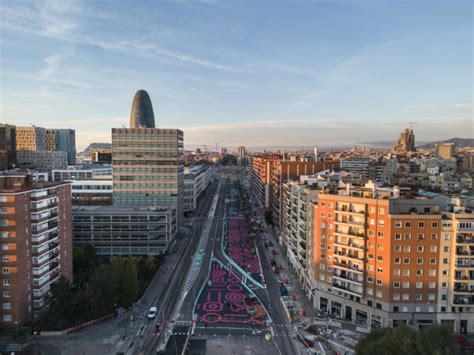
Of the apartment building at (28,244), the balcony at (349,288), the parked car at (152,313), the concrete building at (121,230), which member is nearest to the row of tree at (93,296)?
the apartment building at (28,244)

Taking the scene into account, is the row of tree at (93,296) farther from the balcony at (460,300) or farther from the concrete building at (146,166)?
the balcony at (460,300)

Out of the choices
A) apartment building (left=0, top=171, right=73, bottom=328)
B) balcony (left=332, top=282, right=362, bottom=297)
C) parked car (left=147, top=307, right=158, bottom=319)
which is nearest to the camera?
apartment building (left=0, top=171, right=73, bottom=328)

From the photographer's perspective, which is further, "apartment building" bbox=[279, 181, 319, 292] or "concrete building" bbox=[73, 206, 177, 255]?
"concrete building" bbox=[73, 206, 177, 255]

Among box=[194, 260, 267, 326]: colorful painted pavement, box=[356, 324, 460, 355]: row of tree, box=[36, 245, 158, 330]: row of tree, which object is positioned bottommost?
box=[194, 260, 267, 326]: colorful painted pavement

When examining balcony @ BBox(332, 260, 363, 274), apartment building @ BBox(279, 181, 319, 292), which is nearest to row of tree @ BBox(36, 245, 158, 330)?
apartment building @ BBox(279, 181, 319, 292)

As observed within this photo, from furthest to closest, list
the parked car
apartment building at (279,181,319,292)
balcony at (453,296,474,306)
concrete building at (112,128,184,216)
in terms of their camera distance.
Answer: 1. concrete building at (112,128,184,216)
2. apartment building at (279,181,319,292)
3. the parked car
4. balcony at (453,296,474,306)

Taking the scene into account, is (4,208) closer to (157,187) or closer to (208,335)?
(208,335)

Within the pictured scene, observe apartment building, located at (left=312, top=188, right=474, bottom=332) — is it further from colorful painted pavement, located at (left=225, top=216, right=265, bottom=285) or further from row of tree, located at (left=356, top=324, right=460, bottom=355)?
colorful painted pavement, located at (left=225, top=216, right=265, bottom=285)

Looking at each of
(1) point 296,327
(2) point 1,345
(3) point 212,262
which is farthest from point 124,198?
(1) point 296,327
